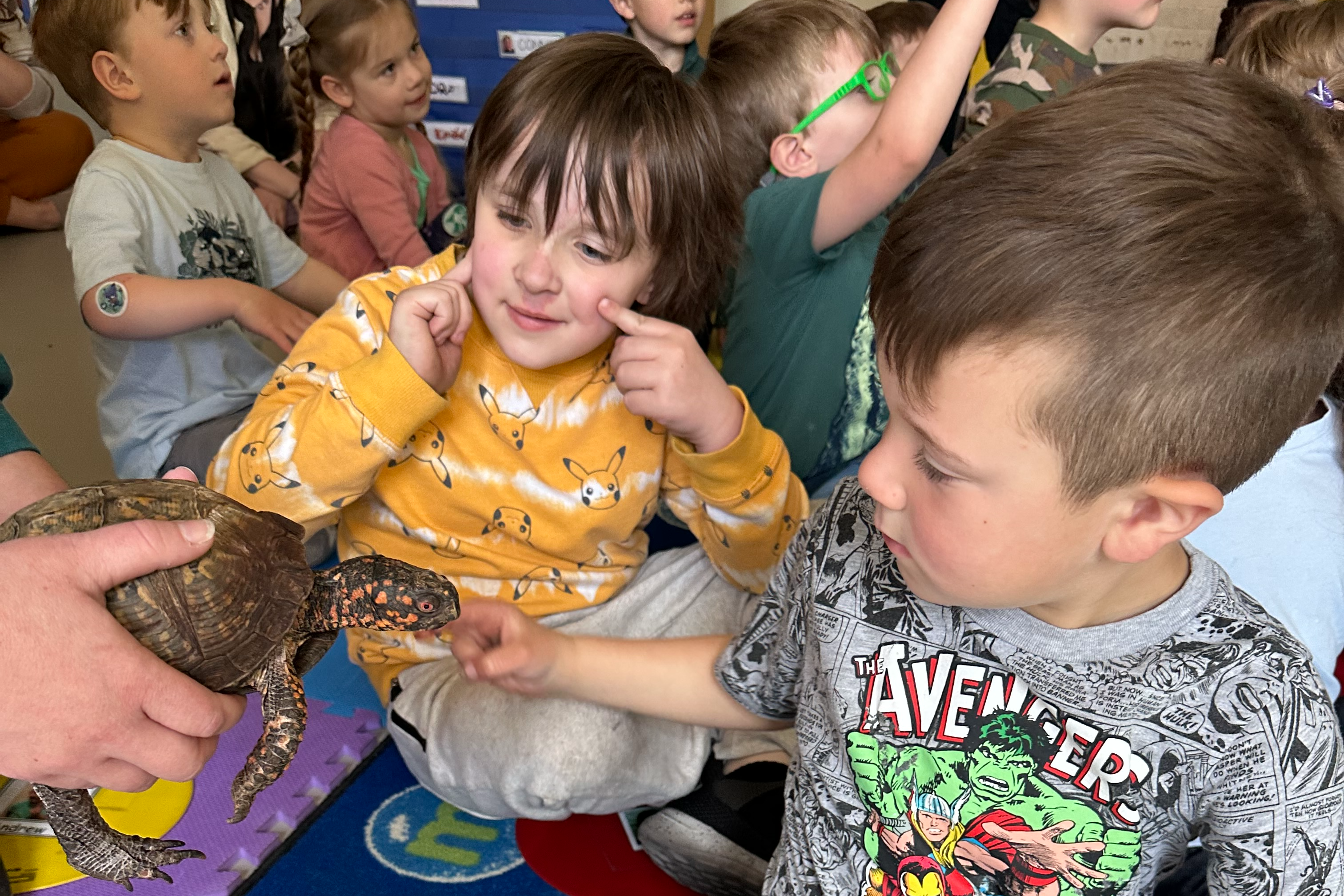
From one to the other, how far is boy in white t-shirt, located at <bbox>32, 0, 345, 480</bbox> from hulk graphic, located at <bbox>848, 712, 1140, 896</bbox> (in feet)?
4.01

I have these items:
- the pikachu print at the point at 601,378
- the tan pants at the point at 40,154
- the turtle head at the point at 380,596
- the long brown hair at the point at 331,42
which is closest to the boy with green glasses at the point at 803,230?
the pikachu print at the point at 601,378

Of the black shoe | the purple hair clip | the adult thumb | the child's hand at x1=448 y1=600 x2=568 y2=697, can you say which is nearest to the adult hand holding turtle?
the adult thumb

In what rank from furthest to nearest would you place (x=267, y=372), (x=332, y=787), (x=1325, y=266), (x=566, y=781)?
1. (x=267, y=372)
2. (x=332, y=787)
3. (x=566, y=781)
4. (x=1325, y=266)

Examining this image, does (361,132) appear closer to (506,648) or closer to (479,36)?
(479,36)

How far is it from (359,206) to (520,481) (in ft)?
5.30

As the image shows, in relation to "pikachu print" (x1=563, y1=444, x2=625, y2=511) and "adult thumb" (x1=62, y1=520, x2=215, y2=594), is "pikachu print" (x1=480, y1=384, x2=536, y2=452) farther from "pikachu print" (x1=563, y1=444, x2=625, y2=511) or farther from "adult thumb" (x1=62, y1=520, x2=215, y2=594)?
"adult thumb" (x1=62, y1=520, x2=215, y2=594)

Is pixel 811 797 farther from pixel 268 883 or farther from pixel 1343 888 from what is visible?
pixel 268 883

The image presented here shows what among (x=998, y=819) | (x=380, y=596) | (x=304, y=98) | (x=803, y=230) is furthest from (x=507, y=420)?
(x=304, y=98)

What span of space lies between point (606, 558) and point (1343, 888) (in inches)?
36.2

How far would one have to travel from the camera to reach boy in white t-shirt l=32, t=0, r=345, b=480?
1.62 m

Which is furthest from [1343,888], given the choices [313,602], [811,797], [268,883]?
[268,883]

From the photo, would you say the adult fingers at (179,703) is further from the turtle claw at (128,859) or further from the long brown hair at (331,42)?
the long brown hair at (331,42)

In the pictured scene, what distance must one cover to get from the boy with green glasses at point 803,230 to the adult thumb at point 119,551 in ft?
3.52

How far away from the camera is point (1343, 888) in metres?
0.73
